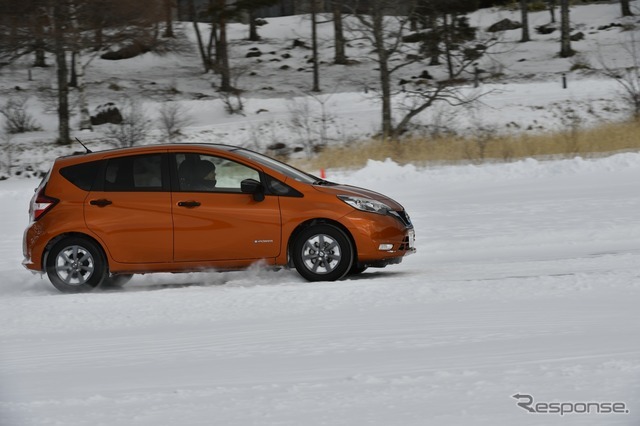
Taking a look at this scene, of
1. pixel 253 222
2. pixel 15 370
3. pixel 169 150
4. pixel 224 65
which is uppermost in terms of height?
pixel 224 65

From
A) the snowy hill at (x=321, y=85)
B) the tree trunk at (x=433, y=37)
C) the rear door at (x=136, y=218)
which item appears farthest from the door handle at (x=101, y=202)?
the tree trunk at (x=433, y=37)

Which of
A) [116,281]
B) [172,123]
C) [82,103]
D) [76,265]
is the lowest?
[116,281]

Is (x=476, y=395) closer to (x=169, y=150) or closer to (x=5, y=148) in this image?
(x=169, y=150)

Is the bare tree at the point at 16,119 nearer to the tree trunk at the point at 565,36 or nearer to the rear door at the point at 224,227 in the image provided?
the tree trunk at the point at 565,36

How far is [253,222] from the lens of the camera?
1097 cm

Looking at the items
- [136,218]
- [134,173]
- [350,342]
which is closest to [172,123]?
[134,173]

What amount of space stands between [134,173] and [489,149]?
1654 centimetres

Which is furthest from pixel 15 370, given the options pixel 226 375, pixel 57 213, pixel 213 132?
pixel 213 132

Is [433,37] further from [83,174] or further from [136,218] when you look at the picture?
[136,218]

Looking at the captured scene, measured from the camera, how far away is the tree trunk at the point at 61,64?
1437 inches

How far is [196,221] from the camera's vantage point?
36.1 ft

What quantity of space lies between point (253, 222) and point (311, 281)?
0.85 metres

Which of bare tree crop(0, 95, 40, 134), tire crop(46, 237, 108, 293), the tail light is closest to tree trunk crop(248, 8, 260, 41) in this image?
bare tree crop(0, 95, 40, 134)

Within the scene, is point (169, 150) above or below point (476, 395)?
above
